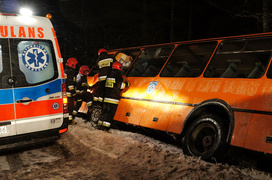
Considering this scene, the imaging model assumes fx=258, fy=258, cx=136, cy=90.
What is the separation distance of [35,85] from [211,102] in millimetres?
3129

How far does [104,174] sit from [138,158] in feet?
2.65

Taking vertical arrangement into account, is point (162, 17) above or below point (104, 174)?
above

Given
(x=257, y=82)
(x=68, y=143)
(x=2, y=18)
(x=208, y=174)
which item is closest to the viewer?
(x=208, y=174)

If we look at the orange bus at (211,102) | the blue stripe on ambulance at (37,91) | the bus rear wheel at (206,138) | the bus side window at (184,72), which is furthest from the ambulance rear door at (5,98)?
the bus side window at (184,72)

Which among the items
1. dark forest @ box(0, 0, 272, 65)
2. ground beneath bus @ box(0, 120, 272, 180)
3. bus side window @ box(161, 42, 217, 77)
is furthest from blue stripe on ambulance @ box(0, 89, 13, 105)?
dark forest @ box(0, 0, 272, 65)

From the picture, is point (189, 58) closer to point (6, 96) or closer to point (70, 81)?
point (70, 81)

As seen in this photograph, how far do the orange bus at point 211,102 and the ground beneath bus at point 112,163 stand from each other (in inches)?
16.2

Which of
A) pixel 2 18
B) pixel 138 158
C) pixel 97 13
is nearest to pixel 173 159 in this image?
pixel 138 158

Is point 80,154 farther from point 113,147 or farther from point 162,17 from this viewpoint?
point 162,17

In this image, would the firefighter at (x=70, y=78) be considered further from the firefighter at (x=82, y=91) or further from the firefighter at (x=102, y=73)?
the firefighter at (x=102, y=73)

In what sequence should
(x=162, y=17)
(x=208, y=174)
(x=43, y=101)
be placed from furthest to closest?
1. (x=162, y=17)
2. (x=43, y=101)
3. (x=208, y=174)

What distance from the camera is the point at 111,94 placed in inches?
253

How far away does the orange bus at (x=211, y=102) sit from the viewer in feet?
12.8

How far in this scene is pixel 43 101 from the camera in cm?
469
